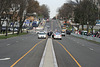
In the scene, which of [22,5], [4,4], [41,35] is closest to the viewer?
[4,4]

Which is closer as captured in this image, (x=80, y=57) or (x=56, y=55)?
(x=80, y=57)

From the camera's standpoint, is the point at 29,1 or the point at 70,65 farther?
the point at 29,1

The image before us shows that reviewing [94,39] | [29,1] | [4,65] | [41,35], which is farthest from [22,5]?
[4,65]

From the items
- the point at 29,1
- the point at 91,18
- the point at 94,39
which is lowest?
the point at 94,39

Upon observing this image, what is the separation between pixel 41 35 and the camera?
51.2m

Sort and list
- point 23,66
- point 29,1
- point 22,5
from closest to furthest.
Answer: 1. point 23,66
2. point 22,5
3. point 29,1

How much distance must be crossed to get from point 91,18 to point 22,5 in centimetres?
2252

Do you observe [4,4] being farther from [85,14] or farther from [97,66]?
[97,66]

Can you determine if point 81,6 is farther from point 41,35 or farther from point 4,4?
point 4,4

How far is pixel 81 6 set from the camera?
7156 centimetres

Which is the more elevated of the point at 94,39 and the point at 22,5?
the point at 22,5

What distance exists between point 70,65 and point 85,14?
57850 mm

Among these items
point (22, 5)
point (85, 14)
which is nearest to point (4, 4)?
point (22, 5)

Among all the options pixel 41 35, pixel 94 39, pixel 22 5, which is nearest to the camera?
pixel 94 39
